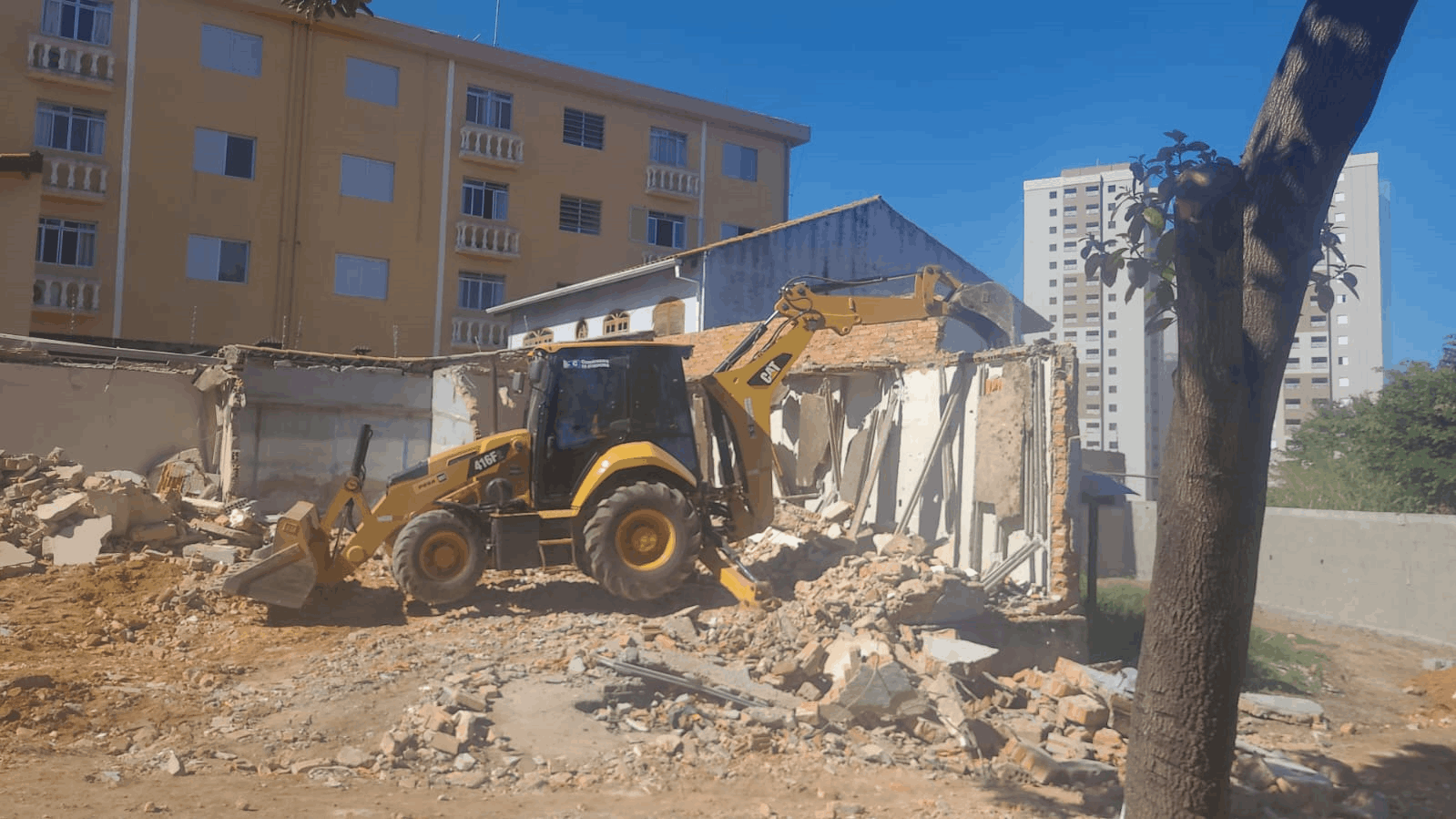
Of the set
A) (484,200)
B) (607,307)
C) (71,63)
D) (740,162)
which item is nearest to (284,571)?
(607,307)

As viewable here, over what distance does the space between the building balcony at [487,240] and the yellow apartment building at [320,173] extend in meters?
0.08

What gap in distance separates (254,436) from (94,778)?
10963mm

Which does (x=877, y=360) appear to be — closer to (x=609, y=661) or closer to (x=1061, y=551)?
(x=1061, y=551)

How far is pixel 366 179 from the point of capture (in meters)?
25.5

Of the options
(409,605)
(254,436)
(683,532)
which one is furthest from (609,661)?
(254,436)

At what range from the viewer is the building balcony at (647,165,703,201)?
2909cm

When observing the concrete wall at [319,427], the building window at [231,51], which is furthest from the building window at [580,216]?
the concrete wall at [319,427]

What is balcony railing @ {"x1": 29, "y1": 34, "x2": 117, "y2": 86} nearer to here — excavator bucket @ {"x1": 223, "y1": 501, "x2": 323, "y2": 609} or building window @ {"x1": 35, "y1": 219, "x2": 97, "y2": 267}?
building window @ {"x1": 35, "y1": 219, "x2": 97, "y2": 267}

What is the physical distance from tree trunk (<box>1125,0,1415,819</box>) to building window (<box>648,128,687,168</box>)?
1061 inches

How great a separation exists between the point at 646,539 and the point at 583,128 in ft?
71.1

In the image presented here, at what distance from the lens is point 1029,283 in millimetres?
52750

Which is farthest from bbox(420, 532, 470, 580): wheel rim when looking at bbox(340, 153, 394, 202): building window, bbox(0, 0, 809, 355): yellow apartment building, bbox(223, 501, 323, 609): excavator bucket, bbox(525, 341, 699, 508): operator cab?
bbox(340, 153, 394, 202): building window

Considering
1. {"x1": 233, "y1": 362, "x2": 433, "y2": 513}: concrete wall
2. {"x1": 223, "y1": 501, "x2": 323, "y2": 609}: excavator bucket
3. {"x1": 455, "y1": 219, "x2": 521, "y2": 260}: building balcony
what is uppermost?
{"x1": 455, "y1": 219, "x2": 521, "y2": 260}: building balcony

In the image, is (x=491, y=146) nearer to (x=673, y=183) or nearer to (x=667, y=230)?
(x=673, y=183)
